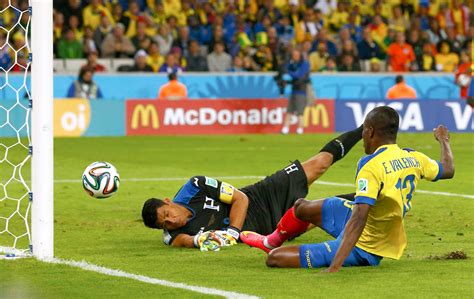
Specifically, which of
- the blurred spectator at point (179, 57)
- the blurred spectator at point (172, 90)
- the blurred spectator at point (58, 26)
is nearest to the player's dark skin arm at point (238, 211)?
the blurred spectator at point (172, 90)

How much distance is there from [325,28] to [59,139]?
34.3ft

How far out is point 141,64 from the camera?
29484 mm

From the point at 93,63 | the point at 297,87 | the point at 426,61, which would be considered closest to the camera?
the point at 297,87

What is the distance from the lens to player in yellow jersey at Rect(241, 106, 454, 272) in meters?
8.10

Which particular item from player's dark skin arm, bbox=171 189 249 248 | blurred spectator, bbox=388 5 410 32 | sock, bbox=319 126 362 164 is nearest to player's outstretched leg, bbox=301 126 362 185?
sock, bbox=319 126 362 164

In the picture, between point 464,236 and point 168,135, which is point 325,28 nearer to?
point 168,135

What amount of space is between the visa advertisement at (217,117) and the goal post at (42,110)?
61.3 ft

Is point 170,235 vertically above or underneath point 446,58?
underneath

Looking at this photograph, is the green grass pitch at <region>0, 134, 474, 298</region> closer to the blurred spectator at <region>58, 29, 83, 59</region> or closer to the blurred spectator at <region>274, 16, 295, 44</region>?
the blurred spectator at <region>58, 29, 83, 59</region>

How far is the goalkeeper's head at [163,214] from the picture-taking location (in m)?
9.97

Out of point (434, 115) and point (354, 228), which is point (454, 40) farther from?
point (354, 228)

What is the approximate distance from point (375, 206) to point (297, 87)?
66.4ft

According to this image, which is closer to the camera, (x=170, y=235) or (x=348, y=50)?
(x=170, y=235)

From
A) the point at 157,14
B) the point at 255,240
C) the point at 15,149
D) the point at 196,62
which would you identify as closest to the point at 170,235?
the point at 255,240
